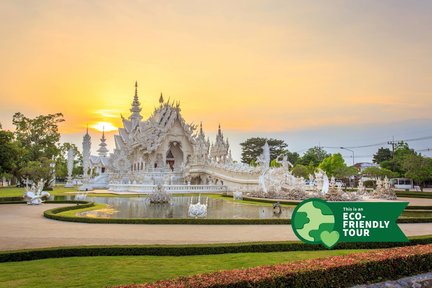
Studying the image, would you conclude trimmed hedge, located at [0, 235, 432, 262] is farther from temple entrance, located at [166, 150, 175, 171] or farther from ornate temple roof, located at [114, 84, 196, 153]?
temple entrance, located at [166, 150, 175, 171]

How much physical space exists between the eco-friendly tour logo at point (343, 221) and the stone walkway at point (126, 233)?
2953 mm

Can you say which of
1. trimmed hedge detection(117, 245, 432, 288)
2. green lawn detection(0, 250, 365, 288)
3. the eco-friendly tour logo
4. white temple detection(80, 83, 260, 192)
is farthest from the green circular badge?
white temple detection(80, 83, 260, 192)

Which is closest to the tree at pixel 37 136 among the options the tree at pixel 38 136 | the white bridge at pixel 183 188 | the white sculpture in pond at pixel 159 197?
the tree at pixel 38 136

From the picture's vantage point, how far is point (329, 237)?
9.13 meters

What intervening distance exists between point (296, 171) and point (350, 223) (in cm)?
5078

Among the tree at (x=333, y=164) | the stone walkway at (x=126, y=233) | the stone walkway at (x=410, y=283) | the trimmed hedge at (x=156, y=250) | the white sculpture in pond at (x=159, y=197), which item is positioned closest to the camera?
the stone walkway at (x=410, y=283)

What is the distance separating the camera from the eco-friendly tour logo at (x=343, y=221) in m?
8.75

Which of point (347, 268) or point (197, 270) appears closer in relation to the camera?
point (347, 268)

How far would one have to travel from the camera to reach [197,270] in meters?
8.41

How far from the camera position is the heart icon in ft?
29.8

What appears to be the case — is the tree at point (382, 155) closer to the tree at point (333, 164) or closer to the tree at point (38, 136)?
the tree at point (333, 164)

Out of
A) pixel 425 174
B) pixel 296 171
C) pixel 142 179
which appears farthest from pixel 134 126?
pixel 425 174

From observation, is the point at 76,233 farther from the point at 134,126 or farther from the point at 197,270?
the point at 134,126

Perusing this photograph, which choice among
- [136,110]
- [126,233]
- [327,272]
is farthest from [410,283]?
[136,110]
